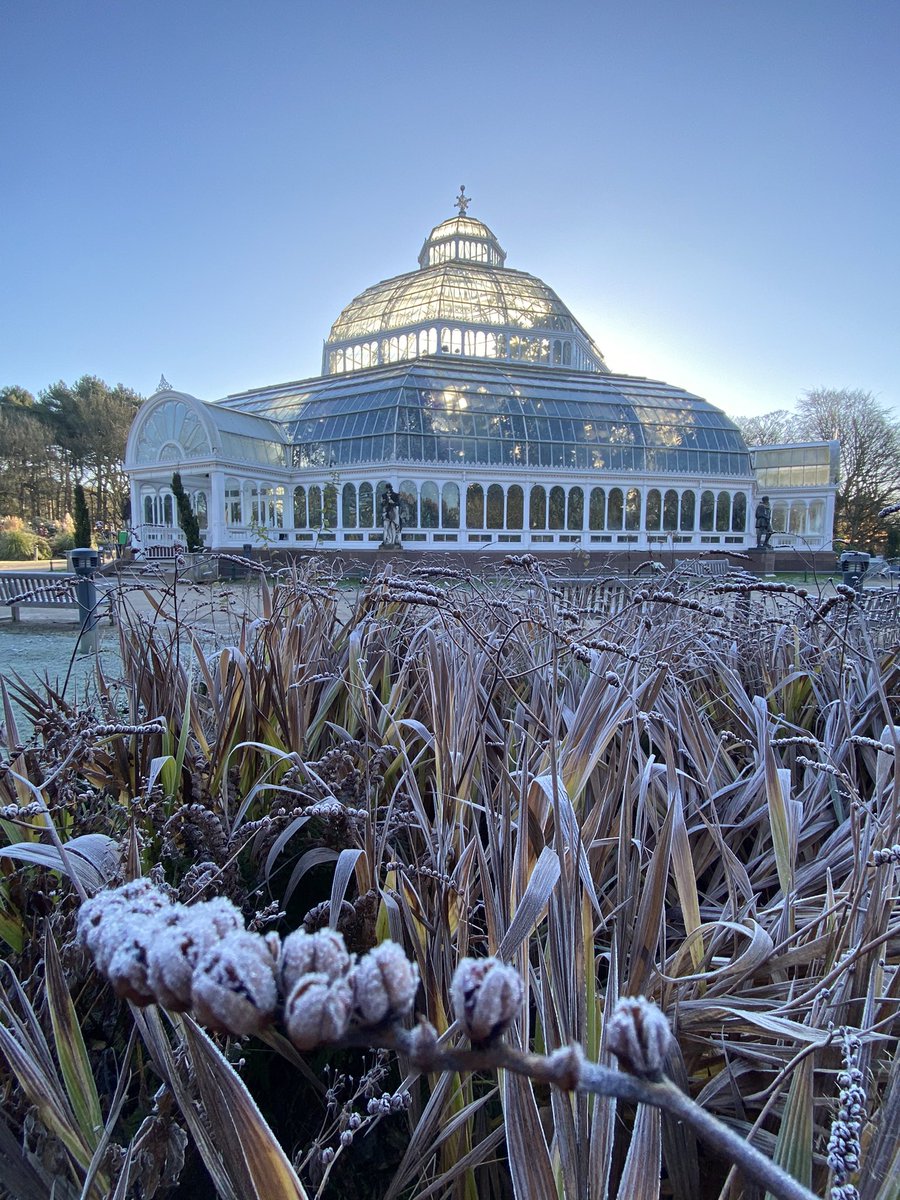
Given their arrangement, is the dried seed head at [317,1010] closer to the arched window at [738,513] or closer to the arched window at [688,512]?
the arched window at [688,512]

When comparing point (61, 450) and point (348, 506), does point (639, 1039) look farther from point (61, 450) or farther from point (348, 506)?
point (61, 450)

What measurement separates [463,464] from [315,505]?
633cm

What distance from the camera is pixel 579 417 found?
2886 cm

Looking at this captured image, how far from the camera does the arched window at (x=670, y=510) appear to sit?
29016mm

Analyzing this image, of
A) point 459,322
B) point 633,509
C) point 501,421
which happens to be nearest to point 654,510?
point 633,509

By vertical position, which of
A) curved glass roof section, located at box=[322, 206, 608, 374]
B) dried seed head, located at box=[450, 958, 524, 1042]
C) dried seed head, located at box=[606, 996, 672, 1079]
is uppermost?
curved glass roof section, located at box=[322, 206, 608, 374]

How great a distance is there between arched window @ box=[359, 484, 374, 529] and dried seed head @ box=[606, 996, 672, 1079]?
2644 centimetres

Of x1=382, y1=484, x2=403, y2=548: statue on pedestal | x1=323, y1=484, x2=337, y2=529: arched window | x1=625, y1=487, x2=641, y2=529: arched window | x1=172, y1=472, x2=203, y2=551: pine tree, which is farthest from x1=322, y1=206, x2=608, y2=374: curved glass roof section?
x1=172, y1=472, x2=203, y2=551: pine tree

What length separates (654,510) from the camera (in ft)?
95.0

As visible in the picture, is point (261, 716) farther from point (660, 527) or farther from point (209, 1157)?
point (660, 527)

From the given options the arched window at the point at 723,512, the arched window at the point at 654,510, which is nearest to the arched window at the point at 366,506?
the arched window at the point at 654,510

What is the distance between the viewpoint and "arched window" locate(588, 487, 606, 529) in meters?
28.0

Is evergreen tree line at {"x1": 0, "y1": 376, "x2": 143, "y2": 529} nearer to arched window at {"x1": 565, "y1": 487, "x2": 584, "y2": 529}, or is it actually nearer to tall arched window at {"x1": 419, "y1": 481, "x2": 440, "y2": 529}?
tall arched window at {"x1": 419, "y1": 481, "x2": 440, "y2": 529}

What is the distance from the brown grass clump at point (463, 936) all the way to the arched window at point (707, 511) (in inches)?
1147
